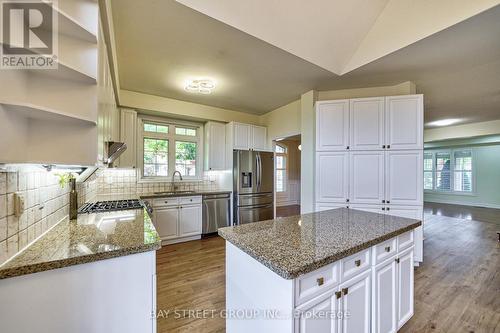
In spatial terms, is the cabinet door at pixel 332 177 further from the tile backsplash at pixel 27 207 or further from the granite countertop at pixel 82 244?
the tile backsplash at pixel 27 207

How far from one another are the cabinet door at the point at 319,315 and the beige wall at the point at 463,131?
24.6ft

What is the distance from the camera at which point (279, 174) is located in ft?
24.9

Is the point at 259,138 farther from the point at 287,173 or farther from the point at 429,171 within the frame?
the point at 429,171

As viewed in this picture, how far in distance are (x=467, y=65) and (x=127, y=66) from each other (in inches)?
173

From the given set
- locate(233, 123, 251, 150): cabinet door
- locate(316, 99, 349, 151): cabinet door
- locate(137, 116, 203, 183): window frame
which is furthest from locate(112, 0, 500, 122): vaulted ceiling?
locate(233, 123, 251, 150): cabinet door

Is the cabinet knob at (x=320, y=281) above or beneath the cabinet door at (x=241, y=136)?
beneath

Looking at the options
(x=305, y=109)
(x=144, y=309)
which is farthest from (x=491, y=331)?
(x=305, y=109)

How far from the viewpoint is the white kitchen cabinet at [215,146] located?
14.1ft

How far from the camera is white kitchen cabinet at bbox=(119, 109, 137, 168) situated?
341 centimetres

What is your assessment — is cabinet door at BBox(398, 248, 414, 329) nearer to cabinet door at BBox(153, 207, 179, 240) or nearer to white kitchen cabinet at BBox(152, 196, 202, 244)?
white kitchen cabinet at BBox(152, 196, 202, 244)

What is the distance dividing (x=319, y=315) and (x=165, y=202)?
3.13m

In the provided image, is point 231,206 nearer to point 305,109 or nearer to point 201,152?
point 201,152

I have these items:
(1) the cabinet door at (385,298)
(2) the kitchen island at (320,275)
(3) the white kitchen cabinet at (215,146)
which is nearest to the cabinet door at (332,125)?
(2) the kitchen island at (320,275)

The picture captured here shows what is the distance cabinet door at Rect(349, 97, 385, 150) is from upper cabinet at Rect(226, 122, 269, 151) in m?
2.09
